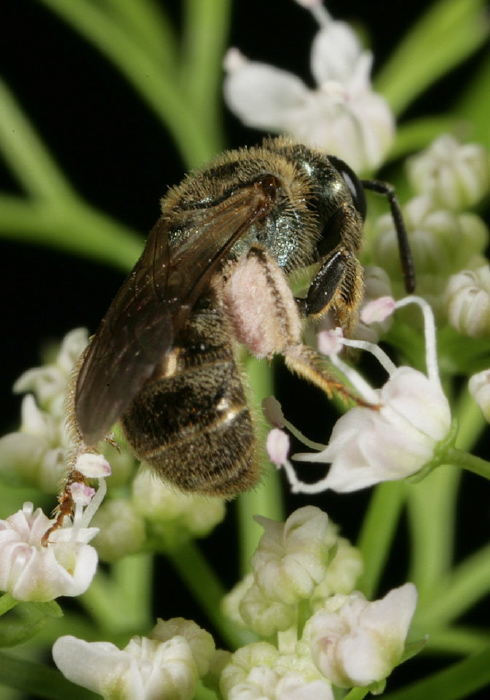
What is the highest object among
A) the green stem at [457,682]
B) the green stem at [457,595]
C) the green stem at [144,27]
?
the green stem at [144,27]

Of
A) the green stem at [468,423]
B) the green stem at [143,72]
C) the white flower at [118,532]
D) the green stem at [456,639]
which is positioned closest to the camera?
the white flower at [118,532]

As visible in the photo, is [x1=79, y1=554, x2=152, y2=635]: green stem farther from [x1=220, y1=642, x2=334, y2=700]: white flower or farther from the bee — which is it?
the bee

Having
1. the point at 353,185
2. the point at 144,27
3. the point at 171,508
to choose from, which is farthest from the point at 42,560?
the point at 144,27

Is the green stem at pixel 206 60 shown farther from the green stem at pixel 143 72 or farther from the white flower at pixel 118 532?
the white flower at pixel 118 532

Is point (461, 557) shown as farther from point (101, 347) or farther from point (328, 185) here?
point (101, 347)

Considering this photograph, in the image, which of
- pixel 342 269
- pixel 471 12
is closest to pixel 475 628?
pixel 342 269

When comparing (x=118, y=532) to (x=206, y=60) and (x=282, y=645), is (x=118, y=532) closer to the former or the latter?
(x=282, y=645)

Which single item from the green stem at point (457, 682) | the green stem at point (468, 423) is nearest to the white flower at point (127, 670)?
the green stem at point (457, 682)

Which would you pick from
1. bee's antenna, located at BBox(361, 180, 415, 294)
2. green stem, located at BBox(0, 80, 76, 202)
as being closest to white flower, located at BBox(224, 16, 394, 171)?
bee's antenna, located at BBox(361, 180, 415, 294)
